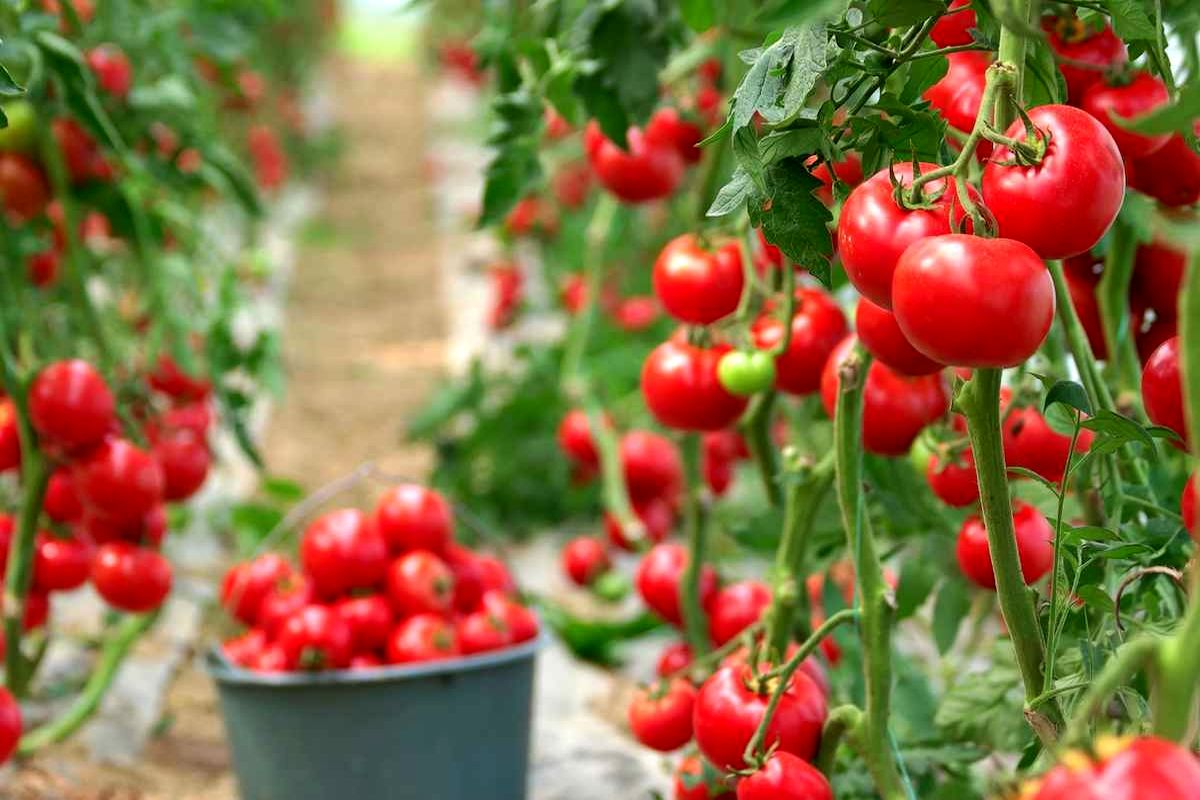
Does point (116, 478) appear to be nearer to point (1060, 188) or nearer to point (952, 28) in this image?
point (952, 28)

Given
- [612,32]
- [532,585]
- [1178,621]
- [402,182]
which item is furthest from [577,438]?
[402,182]

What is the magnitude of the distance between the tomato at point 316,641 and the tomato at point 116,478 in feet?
0.77

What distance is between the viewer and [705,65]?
2.05 metres

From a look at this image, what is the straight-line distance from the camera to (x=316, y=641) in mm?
1677

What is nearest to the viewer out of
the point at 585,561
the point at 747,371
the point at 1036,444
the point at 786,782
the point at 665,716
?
the point at 786,782

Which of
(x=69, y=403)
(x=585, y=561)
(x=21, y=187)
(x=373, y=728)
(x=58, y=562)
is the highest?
(x=21, y=187)

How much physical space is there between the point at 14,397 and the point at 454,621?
1.95 ft

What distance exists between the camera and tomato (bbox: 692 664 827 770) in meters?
1.17

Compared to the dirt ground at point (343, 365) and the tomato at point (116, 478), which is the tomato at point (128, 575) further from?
the dirt ground at point (343, 365)

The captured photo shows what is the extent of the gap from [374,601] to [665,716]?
50cm

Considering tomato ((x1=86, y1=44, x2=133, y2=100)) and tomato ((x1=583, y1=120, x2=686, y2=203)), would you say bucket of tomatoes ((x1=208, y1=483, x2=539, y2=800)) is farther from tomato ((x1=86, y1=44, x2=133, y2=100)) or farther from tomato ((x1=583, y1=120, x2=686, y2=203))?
tomato ((x1=86, y1=44, x2=133, y2=100))

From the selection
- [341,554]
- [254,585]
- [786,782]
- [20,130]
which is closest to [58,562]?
[254,585]

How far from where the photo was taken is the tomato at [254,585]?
188cm

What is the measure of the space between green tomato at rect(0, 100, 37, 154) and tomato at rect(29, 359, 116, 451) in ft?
1.33
